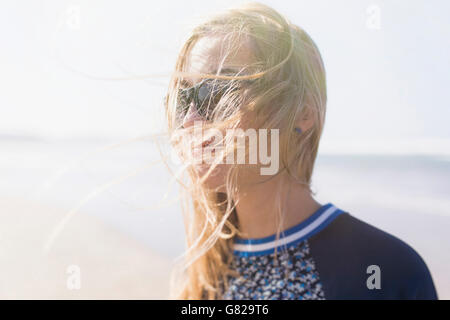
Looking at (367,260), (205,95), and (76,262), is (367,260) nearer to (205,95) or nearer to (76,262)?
(205,95)

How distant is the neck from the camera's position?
145 cm

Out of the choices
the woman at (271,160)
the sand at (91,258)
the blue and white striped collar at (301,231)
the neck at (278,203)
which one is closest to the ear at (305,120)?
the woman at (271,160)

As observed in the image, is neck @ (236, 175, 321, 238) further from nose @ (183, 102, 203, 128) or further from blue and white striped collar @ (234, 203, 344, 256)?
nose @ (183, 102, 203, 128)

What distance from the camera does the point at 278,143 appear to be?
134 centimetres

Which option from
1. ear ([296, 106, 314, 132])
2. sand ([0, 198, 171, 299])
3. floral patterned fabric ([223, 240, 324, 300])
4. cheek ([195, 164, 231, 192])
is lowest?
sand ([0, 198, 171, 299])

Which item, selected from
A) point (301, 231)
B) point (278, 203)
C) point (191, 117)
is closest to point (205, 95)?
point (191, 117)

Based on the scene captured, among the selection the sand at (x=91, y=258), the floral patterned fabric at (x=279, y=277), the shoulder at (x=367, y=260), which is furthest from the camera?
the sand at (x=91, y=258)

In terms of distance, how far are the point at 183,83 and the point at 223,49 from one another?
0.64 feet

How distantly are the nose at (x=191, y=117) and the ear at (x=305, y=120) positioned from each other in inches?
14.1

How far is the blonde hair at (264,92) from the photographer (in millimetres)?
1298

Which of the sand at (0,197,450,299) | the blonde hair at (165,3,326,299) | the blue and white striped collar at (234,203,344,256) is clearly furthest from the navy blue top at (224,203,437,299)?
the sand at (0,197,450,299)

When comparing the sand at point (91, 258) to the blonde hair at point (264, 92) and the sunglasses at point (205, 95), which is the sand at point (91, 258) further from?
the sunglasses at point (205, 95)

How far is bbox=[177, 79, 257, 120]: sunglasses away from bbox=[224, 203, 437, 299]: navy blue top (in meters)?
0.56
